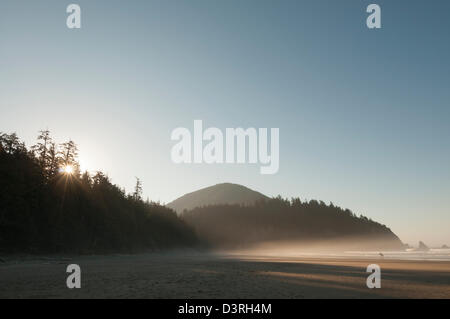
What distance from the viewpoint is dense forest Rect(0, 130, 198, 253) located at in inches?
1885

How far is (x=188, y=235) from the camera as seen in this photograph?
502 feet

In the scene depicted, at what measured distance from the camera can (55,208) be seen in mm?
59594

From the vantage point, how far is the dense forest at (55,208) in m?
47.9

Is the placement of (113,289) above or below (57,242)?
above
